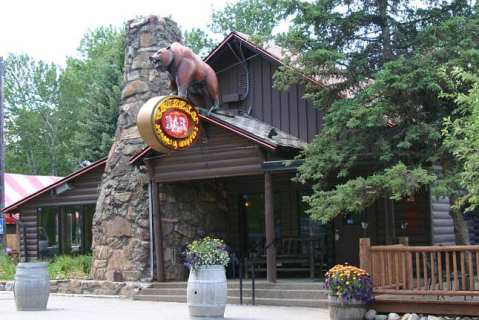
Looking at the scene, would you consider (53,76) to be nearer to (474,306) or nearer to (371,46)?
(371,46)

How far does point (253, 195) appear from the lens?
20.1m

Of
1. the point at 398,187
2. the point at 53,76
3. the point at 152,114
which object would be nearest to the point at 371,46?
the point at 398,187

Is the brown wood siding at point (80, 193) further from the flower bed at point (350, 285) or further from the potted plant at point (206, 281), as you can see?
the flower bed at point (350, 285)

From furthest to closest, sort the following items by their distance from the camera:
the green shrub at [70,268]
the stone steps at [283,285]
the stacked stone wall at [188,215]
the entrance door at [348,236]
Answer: the green shrub at [70,268] < the stacked stone wall at [188,215] < the entrance door at [348,236] < the stone steps at [283,285]

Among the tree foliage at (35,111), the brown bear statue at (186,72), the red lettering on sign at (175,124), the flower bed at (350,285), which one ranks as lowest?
the flower bed at (350,285)

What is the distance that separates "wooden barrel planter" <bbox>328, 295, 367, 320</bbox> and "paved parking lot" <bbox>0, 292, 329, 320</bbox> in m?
0.73

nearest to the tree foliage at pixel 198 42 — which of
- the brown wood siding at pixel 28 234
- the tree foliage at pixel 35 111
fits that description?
the tree foliage at pixel 35 111

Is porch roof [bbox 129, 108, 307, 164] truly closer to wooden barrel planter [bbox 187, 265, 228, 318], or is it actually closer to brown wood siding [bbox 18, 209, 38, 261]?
wooden barrel planter [bbox 187, 265, 228, 318]

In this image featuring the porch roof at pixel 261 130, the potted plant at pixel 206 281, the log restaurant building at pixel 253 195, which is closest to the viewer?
the potted plant at pixel 206 281

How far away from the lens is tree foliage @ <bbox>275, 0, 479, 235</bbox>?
13156 millimetres

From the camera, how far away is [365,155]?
1442 centimetres

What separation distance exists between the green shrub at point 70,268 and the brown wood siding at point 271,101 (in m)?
6.41

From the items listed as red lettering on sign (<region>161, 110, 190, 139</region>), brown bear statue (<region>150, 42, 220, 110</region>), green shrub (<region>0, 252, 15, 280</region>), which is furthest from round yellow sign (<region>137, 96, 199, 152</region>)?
green shrub (<region>0, 252, 15, 280</region>)

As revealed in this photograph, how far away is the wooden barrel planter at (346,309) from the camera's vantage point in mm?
11820
